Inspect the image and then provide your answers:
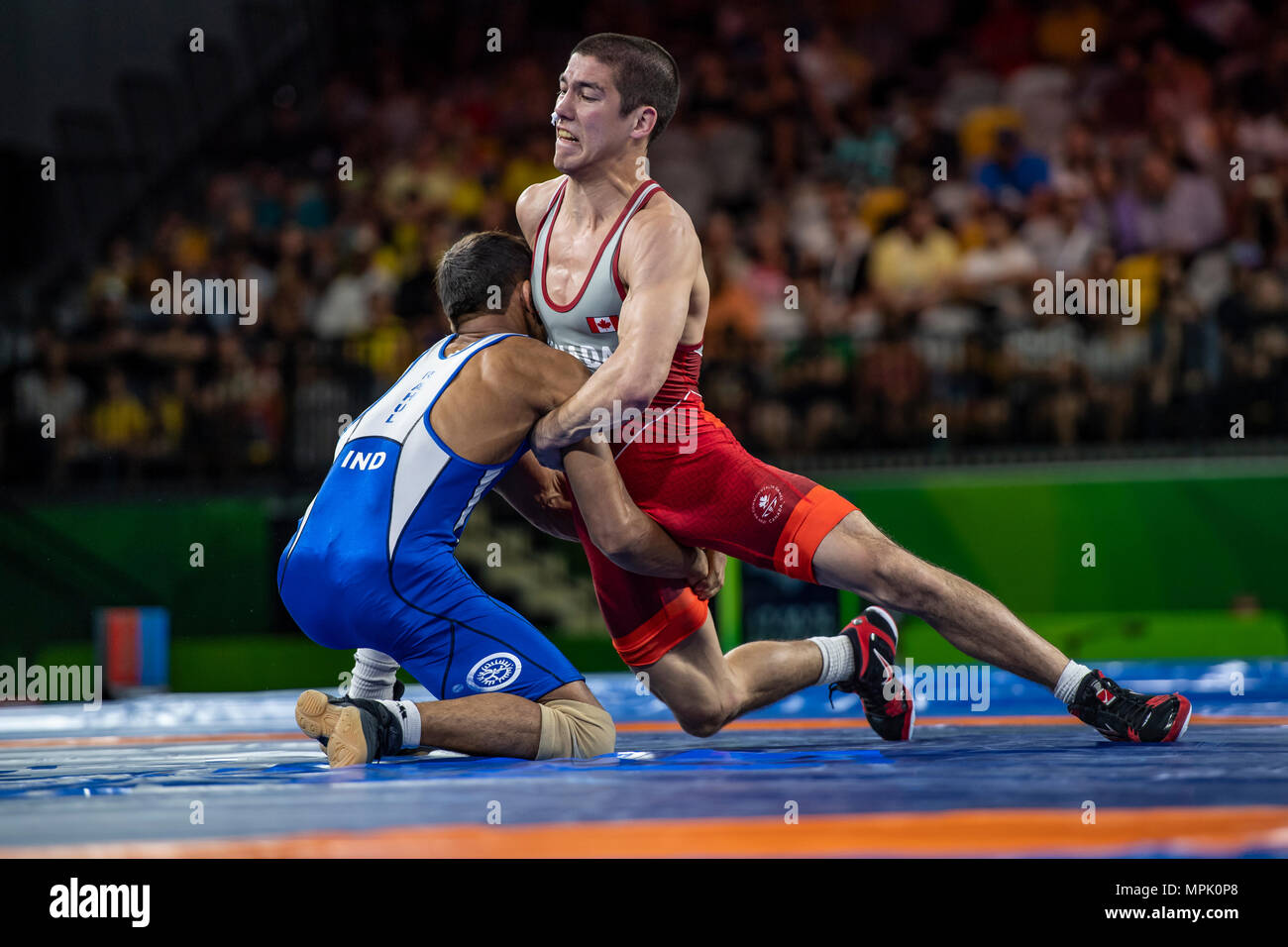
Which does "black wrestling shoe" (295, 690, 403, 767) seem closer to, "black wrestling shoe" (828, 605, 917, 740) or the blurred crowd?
"black wrestling shoe" (828, 605, 917, 740)

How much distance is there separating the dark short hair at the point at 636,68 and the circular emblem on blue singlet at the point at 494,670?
1485 mm

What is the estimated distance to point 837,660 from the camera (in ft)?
13.9

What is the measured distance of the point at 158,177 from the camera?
11875 mm

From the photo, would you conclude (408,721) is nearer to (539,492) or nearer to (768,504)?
(539,492)

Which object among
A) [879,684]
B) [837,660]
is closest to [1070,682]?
[879,684]

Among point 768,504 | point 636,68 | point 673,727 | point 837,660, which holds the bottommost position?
point 673,727

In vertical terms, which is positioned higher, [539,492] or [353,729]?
[539,492]

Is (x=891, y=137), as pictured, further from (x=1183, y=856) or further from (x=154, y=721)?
(x=1183, y=856)

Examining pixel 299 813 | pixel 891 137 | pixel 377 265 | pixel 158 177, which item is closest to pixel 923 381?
pixel 891 137

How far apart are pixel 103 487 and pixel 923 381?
4.56m

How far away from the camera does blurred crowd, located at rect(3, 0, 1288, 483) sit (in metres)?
7.81

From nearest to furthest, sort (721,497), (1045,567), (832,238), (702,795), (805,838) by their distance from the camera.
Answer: (805,838)
(702,795)
(721,497)
(1045,567)
(832,238)

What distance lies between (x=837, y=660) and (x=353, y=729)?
1.46m

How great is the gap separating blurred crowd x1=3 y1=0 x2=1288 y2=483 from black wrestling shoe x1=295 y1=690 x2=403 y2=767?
4.64 meters
